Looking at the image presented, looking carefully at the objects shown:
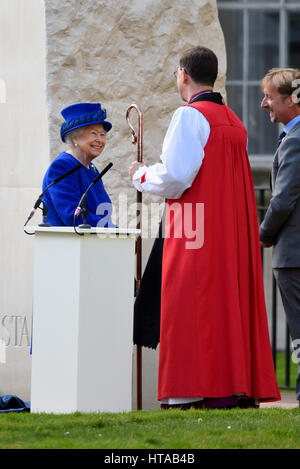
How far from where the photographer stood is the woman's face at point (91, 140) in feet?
19.9

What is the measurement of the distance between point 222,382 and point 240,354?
17 cm

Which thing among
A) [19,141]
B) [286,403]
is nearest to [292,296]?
[286,403]

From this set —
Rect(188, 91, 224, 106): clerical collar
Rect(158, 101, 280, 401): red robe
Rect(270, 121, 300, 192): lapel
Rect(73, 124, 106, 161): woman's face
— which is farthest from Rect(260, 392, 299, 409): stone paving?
Rect(188, 91, 224, 106): clerical collar

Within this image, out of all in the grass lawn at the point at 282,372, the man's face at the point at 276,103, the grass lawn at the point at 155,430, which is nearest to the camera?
the grass lawn at the point at 155,430

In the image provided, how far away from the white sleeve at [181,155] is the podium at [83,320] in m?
0.33

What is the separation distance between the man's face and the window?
7.72 meters

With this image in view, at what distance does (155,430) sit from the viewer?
4852 mm

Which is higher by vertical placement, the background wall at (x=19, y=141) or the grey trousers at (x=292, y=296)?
the background wall at (x=19, y=141)

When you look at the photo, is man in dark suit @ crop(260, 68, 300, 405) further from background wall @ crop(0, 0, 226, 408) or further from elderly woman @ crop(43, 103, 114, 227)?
background wall @ crop(0, 0, 226, 408)

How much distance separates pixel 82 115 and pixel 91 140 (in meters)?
0.15

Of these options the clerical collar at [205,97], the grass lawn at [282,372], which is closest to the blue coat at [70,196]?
the clerical collar at [205,97]

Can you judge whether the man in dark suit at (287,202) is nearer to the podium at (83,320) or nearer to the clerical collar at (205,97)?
the clerical collar at (205,97)
